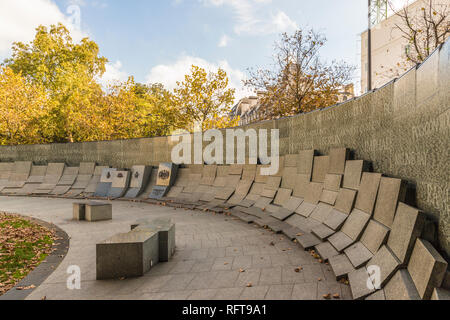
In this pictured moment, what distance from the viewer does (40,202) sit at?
13938 mm

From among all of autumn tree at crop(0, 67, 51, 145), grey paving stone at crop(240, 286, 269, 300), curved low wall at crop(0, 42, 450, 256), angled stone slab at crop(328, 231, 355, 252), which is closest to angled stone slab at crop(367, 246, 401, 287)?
curved low wall at crop(0, 42, 450, 256)

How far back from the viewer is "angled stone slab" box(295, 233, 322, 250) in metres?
6.06

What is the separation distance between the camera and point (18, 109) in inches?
983

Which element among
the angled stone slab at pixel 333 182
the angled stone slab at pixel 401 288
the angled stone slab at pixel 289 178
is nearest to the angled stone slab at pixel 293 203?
the angled stone slab at pixel 289 178

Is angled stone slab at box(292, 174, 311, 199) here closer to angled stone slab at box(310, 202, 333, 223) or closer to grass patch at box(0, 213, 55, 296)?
angled stone slab at box(310, 202, 333, 223)

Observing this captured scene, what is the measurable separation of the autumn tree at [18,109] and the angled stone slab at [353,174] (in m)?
26.0

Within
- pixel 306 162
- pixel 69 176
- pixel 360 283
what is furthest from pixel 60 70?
pixel 360 283

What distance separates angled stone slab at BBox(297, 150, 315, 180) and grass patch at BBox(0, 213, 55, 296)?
6.25 m

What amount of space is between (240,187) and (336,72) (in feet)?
35.0

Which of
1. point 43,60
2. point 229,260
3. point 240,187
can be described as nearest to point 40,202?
point 240,187

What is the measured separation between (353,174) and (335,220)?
961 mm

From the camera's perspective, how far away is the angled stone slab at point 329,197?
662cm

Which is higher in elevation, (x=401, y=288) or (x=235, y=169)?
(x=235, y=169)

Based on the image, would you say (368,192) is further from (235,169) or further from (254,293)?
(235,169)
